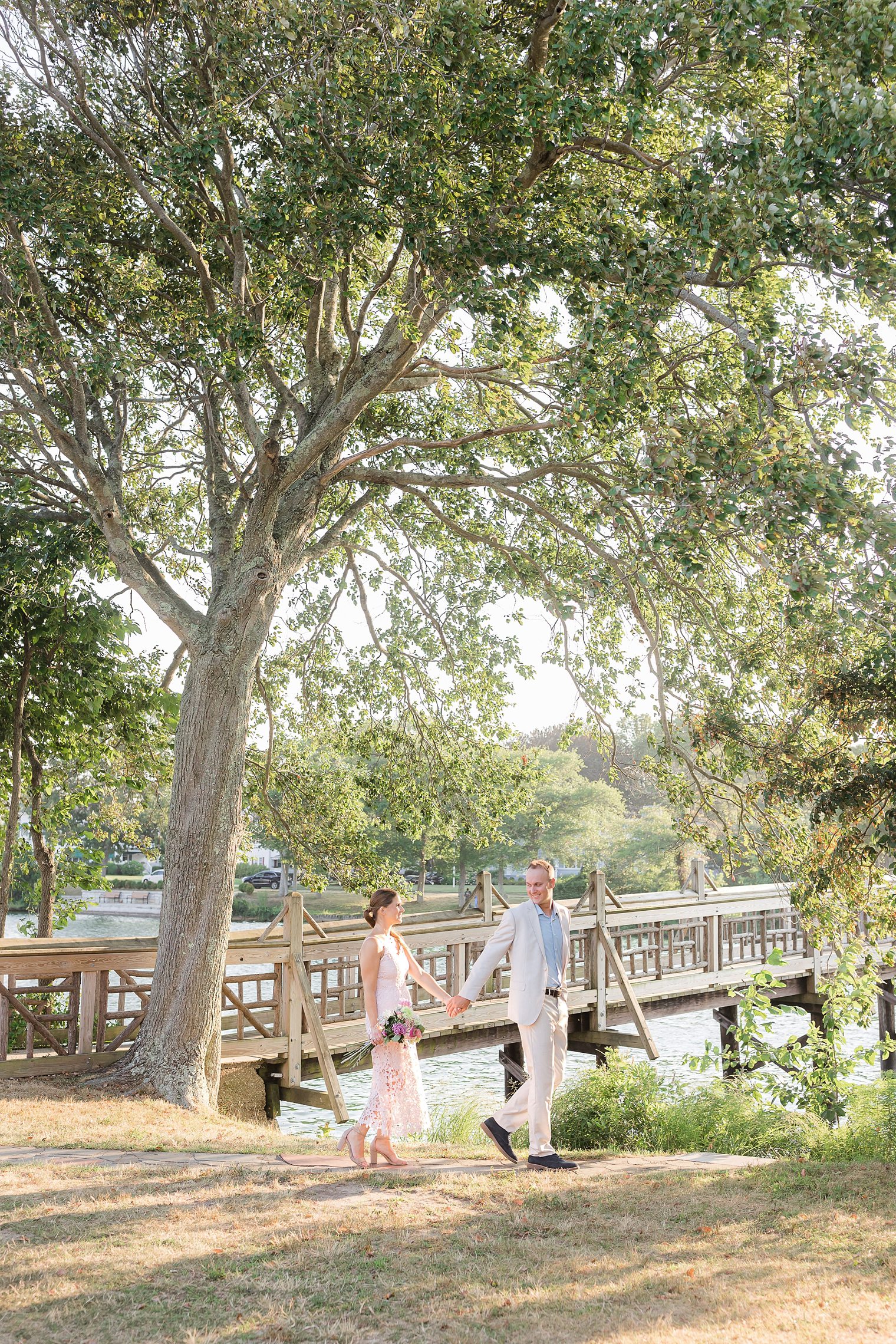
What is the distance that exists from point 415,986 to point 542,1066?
768 cm

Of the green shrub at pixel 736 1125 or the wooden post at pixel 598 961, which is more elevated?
the wooden post at pixel 598 961

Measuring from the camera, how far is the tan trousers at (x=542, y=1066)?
261 inches

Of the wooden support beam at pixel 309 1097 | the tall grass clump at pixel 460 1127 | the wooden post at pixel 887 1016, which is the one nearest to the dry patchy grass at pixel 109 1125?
the wooden support beam at pixel 309 1097

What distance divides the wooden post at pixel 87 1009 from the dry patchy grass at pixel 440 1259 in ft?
12.4

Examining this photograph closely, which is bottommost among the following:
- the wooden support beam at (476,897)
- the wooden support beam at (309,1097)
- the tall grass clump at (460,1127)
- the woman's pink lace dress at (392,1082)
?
the tall grass clump at (460,1127)

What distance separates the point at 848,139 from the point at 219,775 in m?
7.40

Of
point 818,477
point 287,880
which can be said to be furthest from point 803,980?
point 287,880

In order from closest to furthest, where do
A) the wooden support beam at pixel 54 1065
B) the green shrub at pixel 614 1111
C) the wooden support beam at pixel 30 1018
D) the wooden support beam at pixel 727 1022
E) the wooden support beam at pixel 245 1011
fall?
the wooden support beam at pixel 54 1065
the green shrub at pixel 614 1111
the wooden support beam at pixel 30 1018
the wooden support beam at pixel 245 1011
the wooden support beam at pixel 727 1022

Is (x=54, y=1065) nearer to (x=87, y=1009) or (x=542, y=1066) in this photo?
(x=87, y=1009)

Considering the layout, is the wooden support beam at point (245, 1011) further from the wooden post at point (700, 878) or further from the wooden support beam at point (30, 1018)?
the wooden post at point (700, 878)

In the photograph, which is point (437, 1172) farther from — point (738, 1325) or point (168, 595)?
Result: point (168, 595)

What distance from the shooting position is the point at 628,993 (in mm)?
13891

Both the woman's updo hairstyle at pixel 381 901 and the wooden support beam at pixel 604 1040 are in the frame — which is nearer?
the woman's updo hairstyle at pixel 381 901

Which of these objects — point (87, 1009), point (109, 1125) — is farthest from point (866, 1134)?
point (87, 1009)
